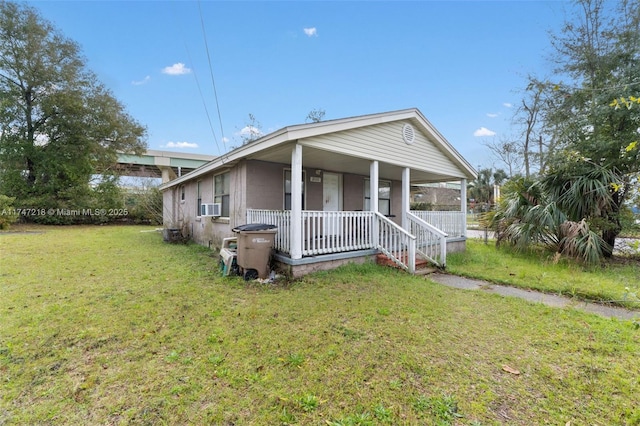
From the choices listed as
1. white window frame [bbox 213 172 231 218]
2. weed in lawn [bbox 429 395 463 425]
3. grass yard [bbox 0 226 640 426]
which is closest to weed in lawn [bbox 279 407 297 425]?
grass yard [bbox 0 226 640 426]

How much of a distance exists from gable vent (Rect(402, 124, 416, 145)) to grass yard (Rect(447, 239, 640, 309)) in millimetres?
3442

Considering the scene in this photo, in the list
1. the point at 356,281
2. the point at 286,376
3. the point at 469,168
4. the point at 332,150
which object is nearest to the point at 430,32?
the point at 469,168

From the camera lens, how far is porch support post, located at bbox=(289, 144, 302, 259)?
A: 218 inches

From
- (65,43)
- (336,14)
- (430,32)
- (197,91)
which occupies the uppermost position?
(65,43)

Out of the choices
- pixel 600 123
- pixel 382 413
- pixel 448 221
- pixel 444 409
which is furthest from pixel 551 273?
pixel 382 413

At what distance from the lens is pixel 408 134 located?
7.78m

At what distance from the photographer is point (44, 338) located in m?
3.16

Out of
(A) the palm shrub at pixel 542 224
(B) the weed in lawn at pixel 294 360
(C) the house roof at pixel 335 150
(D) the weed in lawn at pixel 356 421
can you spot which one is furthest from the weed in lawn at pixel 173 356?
(A) the palm shrub at pixel 542 224

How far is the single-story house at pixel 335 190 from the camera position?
5.83m

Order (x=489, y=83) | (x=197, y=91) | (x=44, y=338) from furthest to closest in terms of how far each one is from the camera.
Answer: (x=489, y=83) → (x=197, y=91) → (x=44, y=338)

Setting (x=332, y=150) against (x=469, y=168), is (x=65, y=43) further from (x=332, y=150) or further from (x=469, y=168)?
(x=469, y=168)

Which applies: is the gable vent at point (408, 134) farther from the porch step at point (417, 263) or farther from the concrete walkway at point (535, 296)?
the concrete walkway at point (535, 296)

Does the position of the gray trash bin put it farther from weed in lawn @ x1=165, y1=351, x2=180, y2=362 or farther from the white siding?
weed in lawn @ x1=165, y1=351, x2=180, y2=362

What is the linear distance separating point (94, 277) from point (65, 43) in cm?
2010
